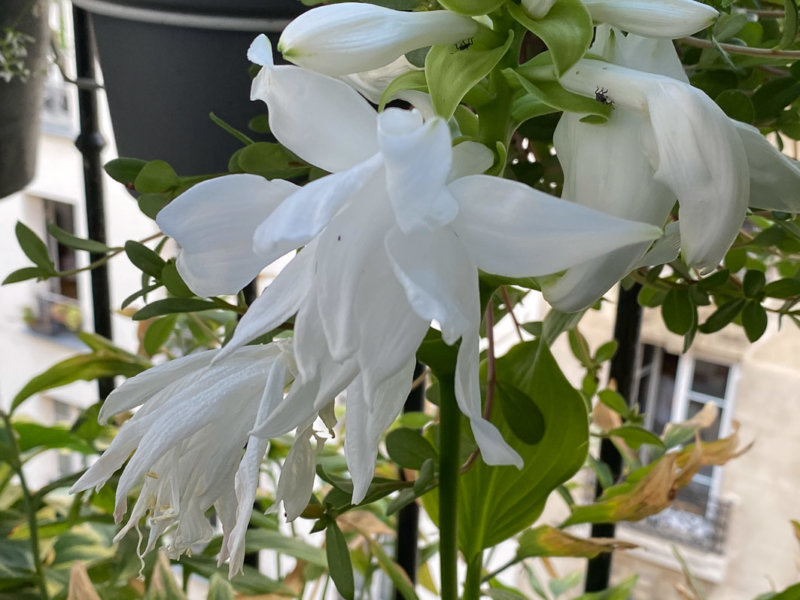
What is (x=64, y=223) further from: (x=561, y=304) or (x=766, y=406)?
(x=561, y=304)

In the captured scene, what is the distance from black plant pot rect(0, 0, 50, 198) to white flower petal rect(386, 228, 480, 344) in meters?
0.54

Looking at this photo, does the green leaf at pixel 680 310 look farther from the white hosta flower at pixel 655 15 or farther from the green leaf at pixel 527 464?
the white hosta flower at pixel 655 15

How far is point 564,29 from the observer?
0.62 feet

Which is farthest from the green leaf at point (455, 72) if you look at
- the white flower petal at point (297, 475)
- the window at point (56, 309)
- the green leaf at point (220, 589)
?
the window at point (56, 309)

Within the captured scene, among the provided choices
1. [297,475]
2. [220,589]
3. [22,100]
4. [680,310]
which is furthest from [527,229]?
[22,100]

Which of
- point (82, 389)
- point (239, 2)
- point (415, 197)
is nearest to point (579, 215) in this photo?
point (415, 197)

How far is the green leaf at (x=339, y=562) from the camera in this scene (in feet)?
1.08

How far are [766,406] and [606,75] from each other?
273 cm

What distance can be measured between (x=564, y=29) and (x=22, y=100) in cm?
56

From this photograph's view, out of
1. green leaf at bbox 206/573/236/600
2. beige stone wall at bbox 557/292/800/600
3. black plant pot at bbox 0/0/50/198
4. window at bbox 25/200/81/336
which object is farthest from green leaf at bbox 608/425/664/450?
window at bbox 25/200/81/336

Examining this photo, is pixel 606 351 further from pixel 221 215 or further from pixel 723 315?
pixel 221 215

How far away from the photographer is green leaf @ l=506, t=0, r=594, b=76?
0.61 feet

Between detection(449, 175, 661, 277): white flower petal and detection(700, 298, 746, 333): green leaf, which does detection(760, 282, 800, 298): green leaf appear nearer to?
detection(700, 298, 746, 333): green leaf

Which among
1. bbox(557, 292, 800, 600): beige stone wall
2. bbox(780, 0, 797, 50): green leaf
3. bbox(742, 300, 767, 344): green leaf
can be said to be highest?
bbox(780, 0, 797, 50): green leaf
